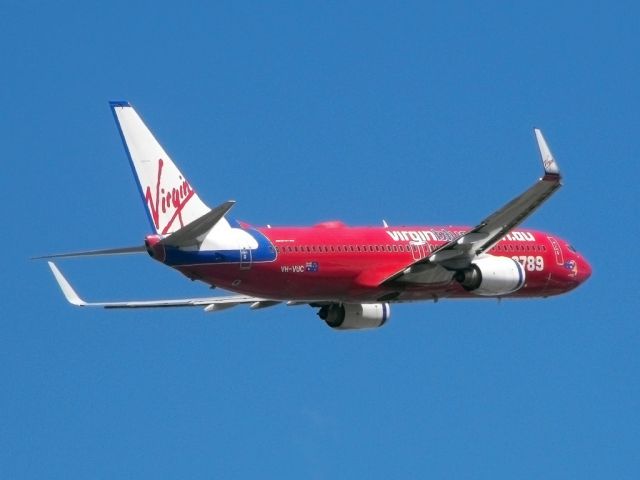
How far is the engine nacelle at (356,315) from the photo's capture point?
79688 mm

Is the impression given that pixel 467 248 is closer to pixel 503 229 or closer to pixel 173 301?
pixel 503 229

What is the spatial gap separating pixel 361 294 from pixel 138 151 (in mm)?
12255

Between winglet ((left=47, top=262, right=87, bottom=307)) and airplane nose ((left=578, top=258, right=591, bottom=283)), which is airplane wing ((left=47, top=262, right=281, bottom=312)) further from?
airplane nose ((left=578, top=258, right=591, bottom=283))

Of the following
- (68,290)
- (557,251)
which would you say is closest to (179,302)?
(68,290)

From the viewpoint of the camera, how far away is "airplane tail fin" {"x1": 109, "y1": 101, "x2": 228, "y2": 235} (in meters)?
70.7

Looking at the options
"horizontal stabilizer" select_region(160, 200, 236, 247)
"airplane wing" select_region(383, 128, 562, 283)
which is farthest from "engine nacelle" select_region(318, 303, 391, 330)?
"horizontal stabilizer" select_region(160, 200, 236, 247)

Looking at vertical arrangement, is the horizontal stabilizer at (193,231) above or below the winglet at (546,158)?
below

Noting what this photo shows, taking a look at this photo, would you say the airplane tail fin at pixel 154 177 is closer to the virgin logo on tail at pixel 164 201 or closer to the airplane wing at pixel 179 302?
the virgin logo on tail at pixel 164 201

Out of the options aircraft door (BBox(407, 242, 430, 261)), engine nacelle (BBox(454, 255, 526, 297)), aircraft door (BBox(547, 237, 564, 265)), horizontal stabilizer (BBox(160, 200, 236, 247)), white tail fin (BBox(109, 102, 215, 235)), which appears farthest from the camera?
aircraft door (BBox(547, 237, 564, 265))

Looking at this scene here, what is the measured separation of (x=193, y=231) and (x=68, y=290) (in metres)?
12.3

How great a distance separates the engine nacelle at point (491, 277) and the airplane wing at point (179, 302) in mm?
8706

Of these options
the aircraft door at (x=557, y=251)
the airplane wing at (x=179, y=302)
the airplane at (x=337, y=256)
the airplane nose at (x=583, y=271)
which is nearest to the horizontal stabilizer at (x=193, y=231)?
the airplane at (x=337, y=256)

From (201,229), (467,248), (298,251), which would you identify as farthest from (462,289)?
(201,229)

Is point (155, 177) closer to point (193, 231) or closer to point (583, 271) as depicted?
point (193, 231)
